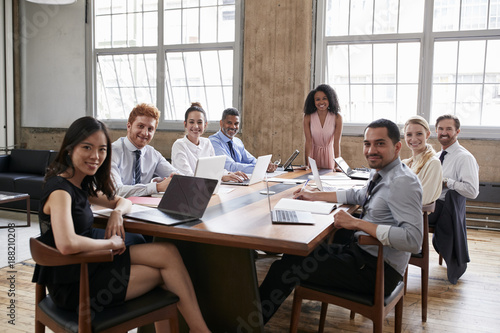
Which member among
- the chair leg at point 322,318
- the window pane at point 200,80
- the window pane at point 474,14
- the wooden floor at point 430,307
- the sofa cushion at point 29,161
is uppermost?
the window pane at point 474,14

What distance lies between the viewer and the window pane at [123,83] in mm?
7039

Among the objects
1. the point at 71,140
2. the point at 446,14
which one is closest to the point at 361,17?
the point at 446,14

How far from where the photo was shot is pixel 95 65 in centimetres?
734

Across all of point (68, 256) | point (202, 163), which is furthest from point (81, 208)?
point (202, 163)

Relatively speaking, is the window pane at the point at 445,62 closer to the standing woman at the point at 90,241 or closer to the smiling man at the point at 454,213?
the smiling man at the point at 454,213

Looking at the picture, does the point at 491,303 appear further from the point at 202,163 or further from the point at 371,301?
the point at 202,163

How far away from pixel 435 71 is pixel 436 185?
10.8ft

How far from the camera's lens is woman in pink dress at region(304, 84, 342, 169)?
15.1 feet

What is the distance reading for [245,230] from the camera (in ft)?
6.15

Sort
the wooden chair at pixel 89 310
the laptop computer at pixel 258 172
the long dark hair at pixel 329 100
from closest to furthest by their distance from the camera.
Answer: the wooden chair at pixel 89 310, the laptop computer at pixel 258 172, the long dark hair at pixel 329 100

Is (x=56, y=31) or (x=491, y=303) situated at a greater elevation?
(x=56, y=31)

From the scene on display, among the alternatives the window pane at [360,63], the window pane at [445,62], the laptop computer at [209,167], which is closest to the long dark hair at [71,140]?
the laptop computer at [209,167]

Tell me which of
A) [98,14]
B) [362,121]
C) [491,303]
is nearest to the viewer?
[491,303]

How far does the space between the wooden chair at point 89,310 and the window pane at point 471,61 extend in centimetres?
504
